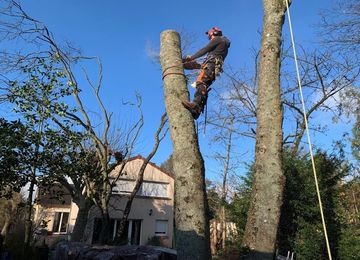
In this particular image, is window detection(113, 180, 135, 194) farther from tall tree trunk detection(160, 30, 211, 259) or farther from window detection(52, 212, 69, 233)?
tall tree trunk detection(160, 30, 211, 259)

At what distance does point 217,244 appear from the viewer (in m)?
19.0

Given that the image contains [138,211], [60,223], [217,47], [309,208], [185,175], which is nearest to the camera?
[185,175]

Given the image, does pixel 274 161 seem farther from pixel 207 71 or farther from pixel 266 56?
pixel 207 71

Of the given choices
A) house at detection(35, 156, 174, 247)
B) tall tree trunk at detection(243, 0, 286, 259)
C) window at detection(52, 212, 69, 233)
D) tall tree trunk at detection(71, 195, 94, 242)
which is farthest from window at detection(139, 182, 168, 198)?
tall tree trunk at detection(243, 0, 286, 259)

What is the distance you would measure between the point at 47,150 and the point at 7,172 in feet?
3.82

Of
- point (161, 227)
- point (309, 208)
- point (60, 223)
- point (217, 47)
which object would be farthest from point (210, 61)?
point (60, 223)

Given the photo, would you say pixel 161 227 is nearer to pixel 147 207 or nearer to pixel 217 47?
pixel 147 207

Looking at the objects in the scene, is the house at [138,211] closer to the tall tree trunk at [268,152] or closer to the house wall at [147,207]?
the house wall at [147,207]

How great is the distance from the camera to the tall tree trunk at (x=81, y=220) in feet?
42.4

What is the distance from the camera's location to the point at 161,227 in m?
23.2

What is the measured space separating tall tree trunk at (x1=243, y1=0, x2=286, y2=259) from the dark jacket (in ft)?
3.17

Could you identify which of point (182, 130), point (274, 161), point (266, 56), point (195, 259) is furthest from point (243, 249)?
point (266, 56)

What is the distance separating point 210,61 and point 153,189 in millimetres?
19739

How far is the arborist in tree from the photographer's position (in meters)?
4.16
